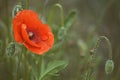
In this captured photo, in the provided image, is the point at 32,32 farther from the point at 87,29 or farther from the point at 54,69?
the point at 87,29

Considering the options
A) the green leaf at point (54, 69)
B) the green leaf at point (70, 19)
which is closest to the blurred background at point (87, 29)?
the green leaf at point (70, 19)

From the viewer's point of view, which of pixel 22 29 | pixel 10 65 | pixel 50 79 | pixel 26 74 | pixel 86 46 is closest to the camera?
pixel 22 29

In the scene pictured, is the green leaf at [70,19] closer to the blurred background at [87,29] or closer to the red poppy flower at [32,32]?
the blurred background at [87,29]

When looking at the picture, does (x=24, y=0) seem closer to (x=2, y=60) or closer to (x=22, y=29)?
(x=22, y=29)

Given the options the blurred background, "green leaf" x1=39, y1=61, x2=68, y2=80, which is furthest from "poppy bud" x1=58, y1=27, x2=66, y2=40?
the blurred background

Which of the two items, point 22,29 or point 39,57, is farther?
point 39,57

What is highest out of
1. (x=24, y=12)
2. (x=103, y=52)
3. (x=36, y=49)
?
(x=24, y=12)

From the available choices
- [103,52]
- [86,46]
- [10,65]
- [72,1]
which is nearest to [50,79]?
[10,65]

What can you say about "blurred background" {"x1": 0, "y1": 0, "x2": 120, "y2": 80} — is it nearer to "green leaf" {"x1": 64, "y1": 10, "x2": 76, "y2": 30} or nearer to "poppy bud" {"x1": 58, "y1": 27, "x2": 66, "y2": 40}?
"green leaf" {"x1": 64, "y1": 10, "x2": 76, "y2": 30}
